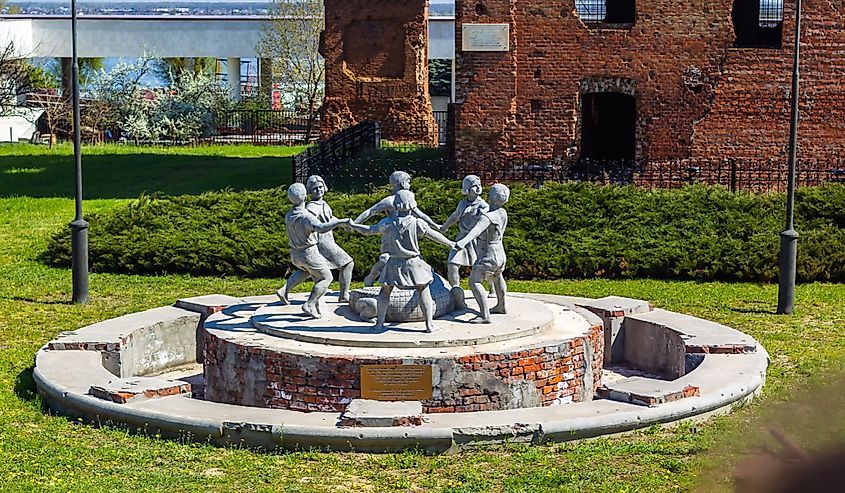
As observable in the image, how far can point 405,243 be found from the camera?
38.3 ft

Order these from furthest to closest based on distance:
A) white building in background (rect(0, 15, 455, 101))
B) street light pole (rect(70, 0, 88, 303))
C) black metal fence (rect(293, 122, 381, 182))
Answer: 1. white building in background (rect(0, 15, 455, 101))
2. black metal fence (rect(293, 122, 381, 182))
3. street light pole (rect(70, 0, 88, 303))

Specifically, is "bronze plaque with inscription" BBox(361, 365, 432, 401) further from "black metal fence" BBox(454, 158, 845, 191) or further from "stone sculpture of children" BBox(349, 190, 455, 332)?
"black metal fence" BBox(454, 158, 845, 191)

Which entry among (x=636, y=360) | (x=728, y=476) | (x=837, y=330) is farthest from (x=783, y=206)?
(x=728, y=476)

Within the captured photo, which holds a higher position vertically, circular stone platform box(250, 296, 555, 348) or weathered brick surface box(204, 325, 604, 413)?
circular stone platform box(250, 296, 555, 348)

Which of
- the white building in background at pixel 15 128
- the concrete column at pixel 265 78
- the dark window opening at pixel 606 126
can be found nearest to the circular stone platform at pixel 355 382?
the dark window opening at pixel 606 126

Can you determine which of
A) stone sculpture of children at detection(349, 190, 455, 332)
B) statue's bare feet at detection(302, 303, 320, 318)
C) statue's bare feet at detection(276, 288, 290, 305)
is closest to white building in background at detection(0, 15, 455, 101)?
statue's bare feet at detection(276, 288, 290, 305)

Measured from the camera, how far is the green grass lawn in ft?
11.3

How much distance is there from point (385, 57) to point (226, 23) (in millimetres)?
17149

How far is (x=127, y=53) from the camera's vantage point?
169 feet

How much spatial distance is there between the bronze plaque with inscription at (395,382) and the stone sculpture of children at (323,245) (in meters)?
1.97

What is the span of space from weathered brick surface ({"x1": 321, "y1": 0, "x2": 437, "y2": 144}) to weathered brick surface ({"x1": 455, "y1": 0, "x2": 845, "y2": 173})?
14.0 m

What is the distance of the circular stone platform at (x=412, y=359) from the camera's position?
37.0 ft

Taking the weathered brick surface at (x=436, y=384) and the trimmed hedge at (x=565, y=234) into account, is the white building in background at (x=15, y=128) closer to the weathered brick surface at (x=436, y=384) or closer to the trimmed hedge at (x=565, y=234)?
the trimmed hedge at (x=565, y=234)

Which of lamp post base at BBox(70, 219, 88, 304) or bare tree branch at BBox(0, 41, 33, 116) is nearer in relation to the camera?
lamp post base at BBox(70, 219, 88, 304)
